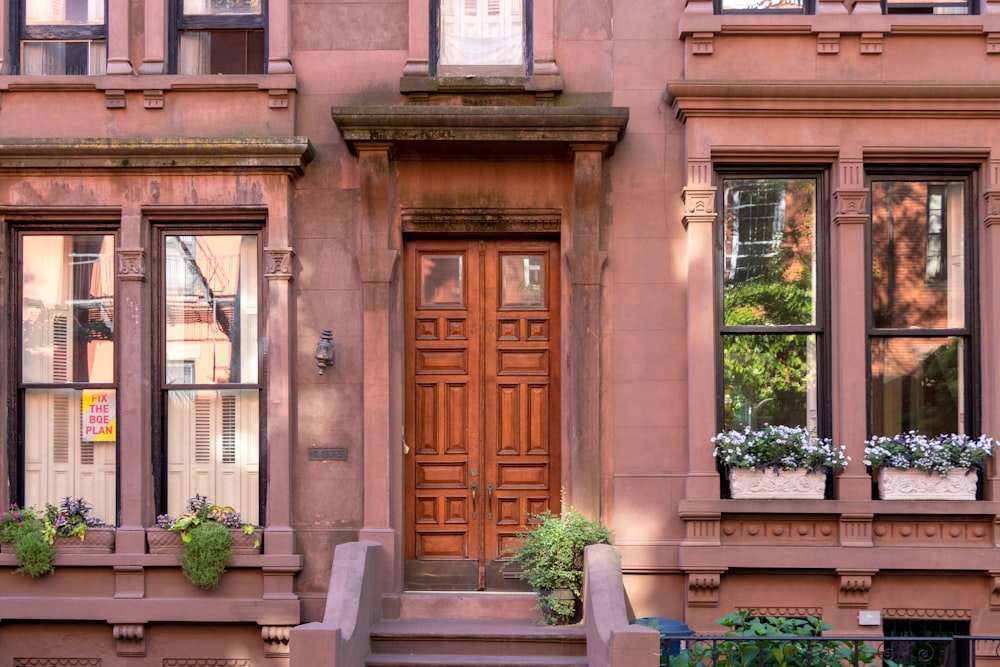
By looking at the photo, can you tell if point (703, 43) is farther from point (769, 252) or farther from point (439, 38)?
point (439, 38)

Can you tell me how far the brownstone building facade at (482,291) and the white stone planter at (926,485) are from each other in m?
0.11

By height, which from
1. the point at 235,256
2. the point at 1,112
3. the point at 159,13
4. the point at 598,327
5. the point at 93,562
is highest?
the point at 159,13

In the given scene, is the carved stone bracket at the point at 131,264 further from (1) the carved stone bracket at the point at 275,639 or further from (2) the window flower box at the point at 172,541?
(1) the carved stone bracket at the point at 275,639

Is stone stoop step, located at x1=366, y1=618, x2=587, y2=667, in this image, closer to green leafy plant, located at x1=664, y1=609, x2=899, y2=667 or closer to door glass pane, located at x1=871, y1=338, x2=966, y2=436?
green leafy plant, located at x1=664, y1=609, x2=899, y2=667

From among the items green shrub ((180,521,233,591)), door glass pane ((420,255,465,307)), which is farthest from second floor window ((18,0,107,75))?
green shrub ((180,521,233,591))

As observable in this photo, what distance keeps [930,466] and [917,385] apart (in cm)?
83

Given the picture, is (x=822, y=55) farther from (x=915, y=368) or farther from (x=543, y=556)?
(x=543, y=556)

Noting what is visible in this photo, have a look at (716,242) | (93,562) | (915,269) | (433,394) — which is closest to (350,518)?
(433,394)

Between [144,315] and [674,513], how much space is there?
5.20m

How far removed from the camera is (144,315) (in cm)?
963

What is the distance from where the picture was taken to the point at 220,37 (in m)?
9.96

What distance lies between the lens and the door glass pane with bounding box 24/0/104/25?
996 cm

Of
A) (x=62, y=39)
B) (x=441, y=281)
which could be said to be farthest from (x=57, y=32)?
(x=441, y=281)

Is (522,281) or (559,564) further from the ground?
(522,281)
